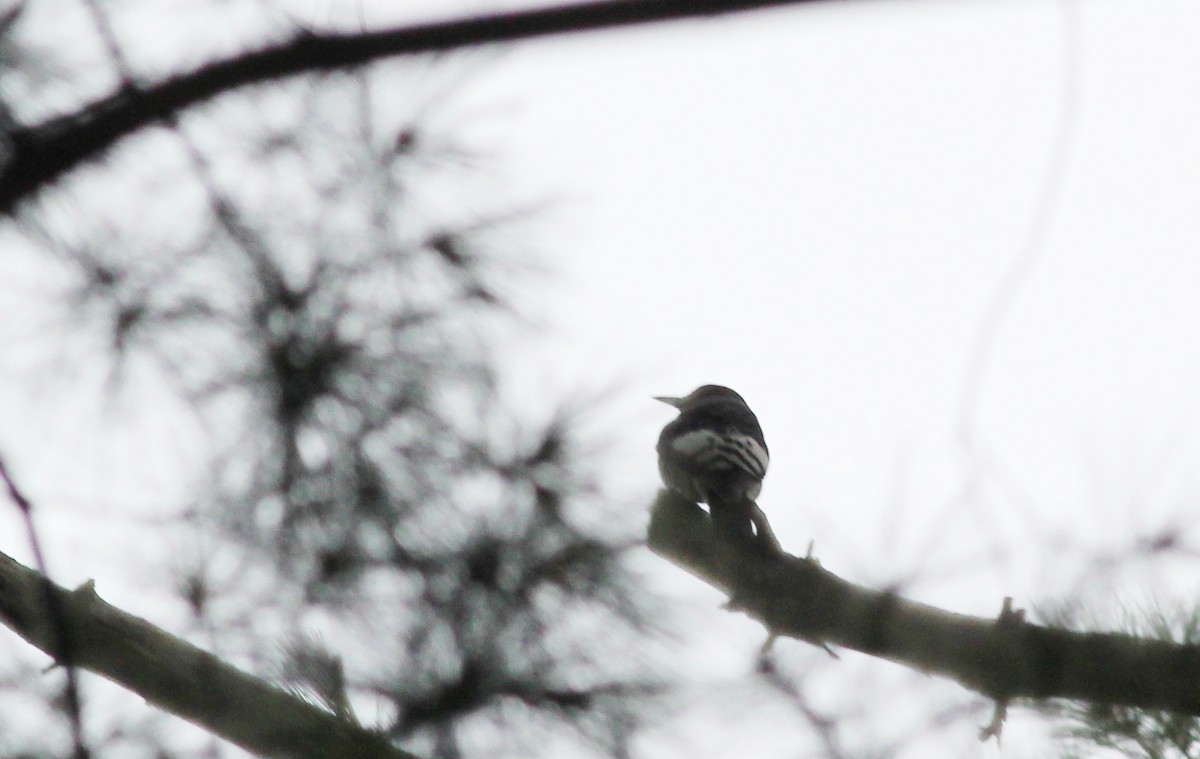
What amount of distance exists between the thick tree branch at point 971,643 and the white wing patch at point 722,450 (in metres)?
0.82

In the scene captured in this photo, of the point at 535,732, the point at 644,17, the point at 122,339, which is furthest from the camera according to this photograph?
→ the point at 122,339

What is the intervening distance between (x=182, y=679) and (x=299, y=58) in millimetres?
1207

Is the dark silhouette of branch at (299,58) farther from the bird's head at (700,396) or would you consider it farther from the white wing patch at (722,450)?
the bird's head at (700,396)

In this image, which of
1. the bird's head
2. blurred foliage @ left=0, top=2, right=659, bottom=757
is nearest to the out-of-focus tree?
blurred foliage @ left=0, top=2, right=659, bottom=757

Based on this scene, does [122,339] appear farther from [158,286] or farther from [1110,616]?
[1110,616]

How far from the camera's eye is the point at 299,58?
90 centimetres

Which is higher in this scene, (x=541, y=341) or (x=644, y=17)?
(x=541, y=341)

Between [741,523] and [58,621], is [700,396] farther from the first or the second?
[58,621]

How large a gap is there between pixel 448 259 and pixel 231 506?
65 cm

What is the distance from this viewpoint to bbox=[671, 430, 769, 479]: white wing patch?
3.12 meters

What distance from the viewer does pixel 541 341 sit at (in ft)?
8.20

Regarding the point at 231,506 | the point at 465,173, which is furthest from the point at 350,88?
the point at 231,506

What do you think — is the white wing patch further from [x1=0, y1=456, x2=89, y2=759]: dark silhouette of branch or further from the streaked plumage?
[x1=0, y1=456, x2=89, y2=759]: dark silhouette of branch

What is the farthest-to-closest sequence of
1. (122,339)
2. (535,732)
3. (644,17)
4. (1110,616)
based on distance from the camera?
(122,339) < (535,732) < (1110,616) < (644,17)
